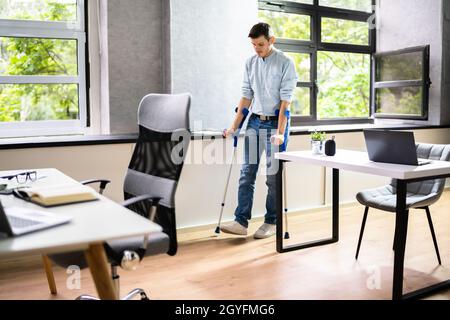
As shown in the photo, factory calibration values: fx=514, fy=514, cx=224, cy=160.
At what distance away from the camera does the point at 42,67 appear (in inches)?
156

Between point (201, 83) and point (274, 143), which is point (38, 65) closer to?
point (201, 83)

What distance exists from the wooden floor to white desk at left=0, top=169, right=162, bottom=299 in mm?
1234

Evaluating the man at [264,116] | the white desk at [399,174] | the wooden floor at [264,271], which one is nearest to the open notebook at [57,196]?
the wooden floor at [264,271]

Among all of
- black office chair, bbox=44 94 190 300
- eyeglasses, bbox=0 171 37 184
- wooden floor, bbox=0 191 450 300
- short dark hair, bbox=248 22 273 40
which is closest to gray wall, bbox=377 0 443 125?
wooden floor, bbox=0 191 450 300

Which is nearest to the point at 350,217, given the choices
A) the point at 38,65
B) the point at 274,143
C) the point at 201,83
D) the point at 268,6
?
the point at 274,143

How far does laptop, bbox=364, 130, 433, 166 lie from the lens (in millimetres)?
2791

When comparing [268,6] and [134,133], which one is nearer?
[134,133]

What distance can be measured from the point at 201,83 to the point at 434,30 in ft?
9.50

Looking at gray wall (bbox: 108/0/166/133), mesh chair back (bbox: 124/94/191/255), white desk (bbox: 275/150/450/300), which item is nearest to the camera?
mesh chair back (bbox: 124/94/191/255)

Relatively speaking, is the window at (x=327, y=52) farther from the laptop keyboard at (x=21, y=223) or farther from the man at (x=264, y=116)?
the laptop keyboard at (x=21, y=223)

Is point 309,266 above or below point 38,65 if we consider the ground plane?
below

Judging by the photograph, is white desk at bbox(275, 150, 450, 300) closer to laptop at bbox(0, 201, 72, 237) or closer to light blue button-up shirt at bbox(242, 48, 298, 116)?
light blue button-up shirt at bbox(242, 48, 298, 116)

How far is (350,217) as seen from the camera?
4.68 metres
